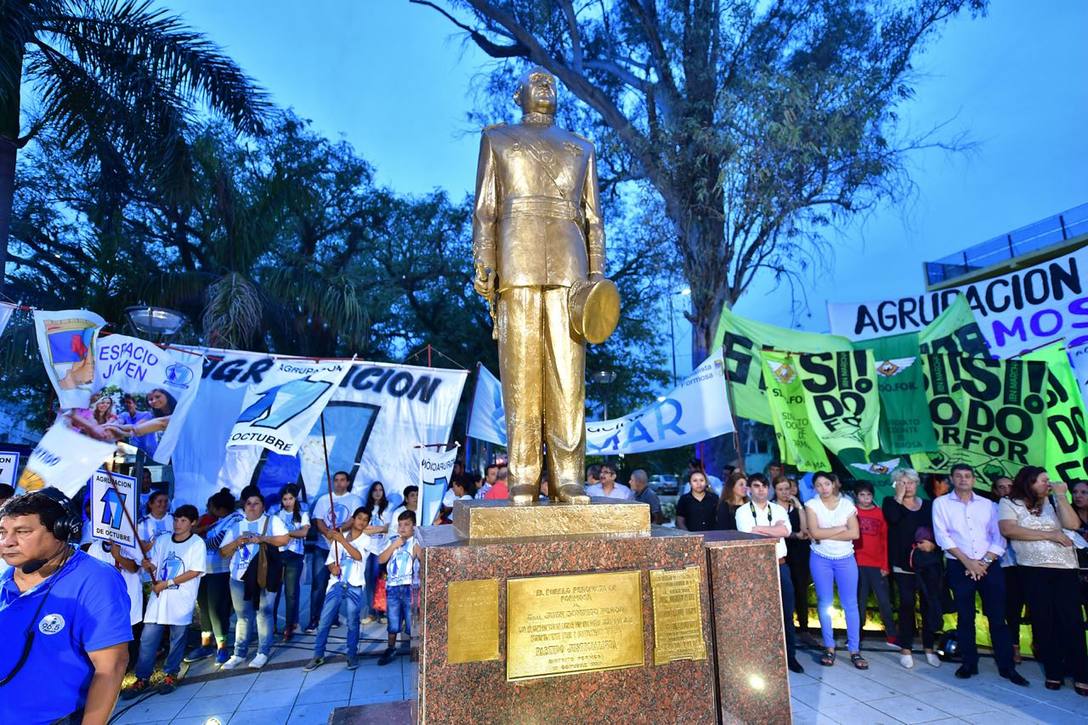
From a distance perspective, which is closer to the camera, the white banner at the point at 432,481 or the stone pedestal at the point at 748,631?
the stone pedestal at the point at 748,631

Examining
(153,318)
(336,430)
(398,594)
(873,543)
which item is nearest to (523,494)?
(398,594)

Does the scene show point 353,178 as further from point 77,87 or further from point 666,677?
point 666,677

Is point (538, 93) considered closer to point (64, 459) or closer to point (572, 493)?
point (572, 493)

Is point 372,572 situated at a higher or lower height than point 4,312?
lower

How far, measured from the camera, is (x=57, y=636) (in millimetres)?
2297

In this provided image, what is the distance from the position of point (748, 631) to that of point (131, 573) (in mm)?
5173

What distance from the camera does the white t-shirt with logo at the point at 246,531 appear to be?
588cm

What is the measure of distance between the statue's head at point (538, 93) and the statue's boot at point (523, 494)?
2301 millimetres

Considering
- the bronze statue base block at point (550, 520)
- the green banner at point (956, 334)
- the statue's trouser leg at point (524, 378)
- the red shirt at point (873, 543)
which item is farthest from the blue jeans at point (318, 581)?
the green banner at point (956, 334)

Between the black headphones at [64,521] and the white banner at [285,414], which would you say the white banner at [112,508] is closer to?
the white banner at [285,414]

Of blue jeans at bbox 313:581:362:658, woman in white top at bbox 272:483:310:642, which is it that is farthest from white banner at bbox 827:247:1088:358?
woman in white top at bbox 272:483:310:642

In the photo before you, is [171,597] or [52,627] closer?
[52,627]

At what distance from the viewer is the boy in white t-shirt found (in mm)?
5176

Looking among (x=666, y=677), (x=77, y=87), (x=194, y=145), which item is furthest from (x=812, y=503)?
(x=77, y=87)
